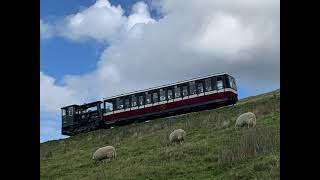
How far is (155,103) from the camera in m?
45.0

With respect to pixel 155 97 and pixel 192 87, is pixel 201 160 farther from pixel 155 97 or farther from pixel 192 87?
pixel 155 97

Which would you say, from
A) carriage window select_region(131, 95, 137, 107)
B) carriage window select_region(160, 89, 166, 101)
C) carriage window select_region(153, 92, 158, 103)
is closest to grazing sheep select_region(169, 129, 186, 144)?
carriage window select_region(160, 89, 166, 101)

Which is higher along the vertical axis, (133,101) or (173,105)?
(133,101)

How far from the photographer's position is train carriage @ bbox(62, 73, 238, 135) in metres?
42.7

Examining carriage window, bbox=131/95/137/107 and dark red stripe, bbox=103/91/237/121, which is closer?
→ dark red stripe, bbox=103/91/237/121

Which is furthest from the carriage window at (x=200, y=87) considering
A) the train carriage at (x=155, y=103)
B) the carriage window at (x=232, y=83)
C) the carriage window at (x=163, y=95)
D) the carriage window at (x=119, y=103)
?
the carriage window at (x=119, y=103)

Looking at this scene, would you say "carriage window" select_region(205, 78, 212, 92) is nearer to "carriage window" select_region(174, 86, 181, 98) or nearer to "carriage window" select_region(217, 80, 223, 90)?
"carriage window" select_region(217, 80, 223, 90)

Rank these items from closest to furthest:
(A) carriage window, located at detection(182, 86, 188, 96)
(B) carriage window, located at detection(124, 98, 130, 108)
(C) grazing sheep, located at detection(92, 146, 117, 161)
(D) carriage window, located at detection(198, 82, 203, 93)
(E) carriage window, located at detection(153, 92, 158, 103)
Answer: (C) grazing sheep, located at detection(92, 146, 117, 161), (D) carriage window, located at detection(198, 82, 203, 93), (A) carriage window, located at detection(182, 86, 188, 96), (E) carriage window, located at detection(153, 92, 158, 103), (B) carriage window, located at detection(124, 98, 130, 108)

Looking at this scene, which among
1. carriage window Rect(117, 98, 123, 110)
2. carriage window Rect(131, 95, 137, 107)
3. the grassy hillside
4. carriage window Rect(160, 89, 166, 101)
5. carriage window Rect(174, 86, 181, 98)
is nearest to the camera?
the grassy hillside

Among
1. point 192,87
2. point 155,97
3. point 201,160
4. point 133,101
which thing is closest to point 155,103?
point 155,97

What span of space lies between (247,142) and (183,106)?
2541cm
